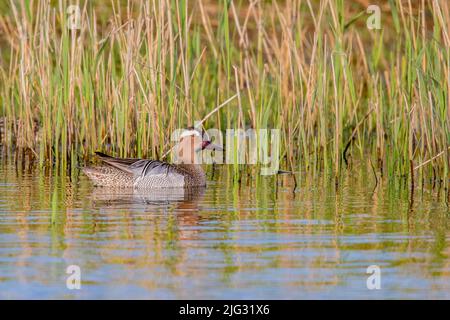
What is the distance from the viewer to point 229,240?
7.96 meters

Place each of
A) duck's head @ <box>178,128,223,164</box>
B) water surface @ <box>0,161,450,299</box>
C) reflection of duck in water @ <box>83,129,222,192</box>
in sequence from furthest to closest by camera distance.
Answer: duck's head @ <box>178,128,223,164</box> → reflection of duck in water @ <box>83,129,222,192</box> → water surface @ <box>0,161,450,299</box>

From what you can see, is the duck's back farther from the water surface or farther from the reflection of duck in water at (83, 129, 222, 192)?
the water surface

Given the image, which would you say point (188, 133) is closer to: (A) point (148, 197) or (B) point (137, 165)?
(B) point (137, 165)

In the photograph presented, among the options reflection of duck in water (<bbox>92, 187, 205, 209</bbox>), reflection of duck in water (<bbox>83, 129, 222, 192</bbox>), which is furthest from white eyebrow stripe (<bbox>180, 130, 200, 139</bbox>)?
reflection of duck in water (<bbox>92, 187, 205, 209</bbox>)

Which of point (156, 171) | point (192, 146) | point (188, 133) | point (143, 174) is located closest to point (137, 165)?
point (143, 174)

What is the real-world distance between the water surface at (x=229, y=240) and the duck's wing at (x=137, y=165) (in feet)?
0.78

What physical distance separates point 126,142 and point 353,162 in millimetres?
2750

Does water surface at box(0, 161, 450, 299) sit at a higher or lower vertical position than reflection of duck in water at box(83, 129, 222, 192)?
lower

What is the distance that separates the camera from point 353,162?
1293cm

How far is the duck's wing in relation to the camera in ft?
36.6

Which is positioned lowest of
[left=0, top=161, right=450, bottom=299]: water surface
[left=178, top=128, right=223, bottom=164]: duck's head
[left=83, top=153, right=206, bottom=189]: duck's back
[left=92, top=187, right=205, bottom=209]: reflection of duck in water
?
[left=0, top=161, right=450, bottom=299]: water surface

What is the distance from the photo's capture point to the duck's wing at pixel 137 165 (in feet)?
36.6

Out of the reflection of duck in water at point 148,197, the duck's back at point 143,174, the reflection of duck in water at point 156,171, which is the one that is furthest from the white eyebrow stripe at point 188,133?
the reflection of duck in water at point 148,197

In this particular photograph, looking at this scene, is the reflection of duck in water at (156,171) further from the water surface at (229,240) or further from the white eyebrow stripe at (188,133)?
the water surface at (229,240)
